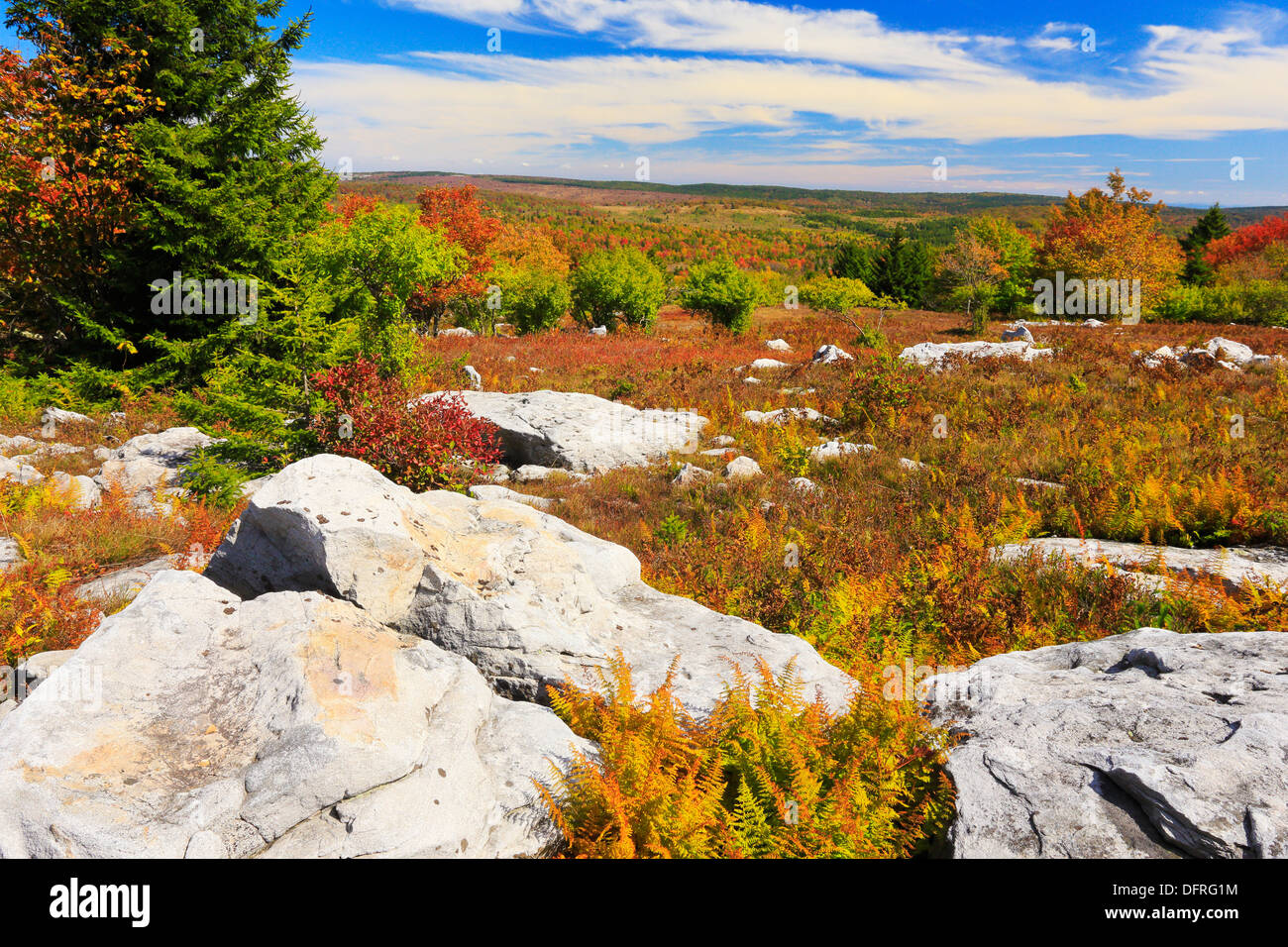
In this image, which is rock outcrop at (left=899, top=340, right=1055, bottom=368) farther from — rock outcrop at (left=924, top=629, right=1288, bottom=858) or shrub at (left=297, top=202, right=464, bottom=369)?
rock outcrop at (left=924, top=629, right=1288, bottom=858)

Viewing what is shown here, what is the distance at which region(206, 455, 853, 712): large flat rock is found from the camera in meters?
4.37

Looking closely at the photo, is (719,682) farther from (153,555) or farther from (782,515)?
(153,555)

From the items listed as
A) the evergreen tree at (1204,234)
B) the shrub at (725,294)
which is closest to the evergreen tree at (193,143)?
the shrub at (725,294)

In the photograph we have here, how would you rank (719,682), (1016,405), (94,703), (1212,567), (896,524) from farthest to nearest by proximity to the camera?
1. (1016,405)
2. (896,524)
3. (1212,567)
4. (719,682)
5. (94,703)

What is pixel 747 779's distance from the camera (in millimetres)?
3588

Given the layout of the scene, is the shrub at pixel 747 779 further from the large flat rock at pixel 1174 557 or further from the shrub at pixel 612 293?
the shrub at pixel 612 293

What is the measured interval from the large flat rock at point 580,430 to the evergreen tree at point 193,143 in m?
6.57

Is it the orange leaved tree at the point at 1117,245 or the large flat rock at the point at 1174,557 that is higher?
the orange leaved tree at the point at 1117,245

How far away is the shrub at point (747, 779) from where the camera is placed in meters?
3.11

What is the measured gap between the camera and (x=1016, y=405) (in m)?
13.1

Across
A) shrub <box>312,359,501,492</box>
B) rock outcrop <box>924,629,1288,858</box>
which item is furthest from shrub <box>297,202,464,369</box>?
rock outcrop <box>924,629,1288,858</box>

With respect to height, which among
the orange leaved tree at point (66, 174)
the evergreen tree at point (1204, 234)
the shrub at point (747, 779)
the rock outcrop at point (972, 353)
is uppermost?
the evergreen tree at point (1204, 234)
